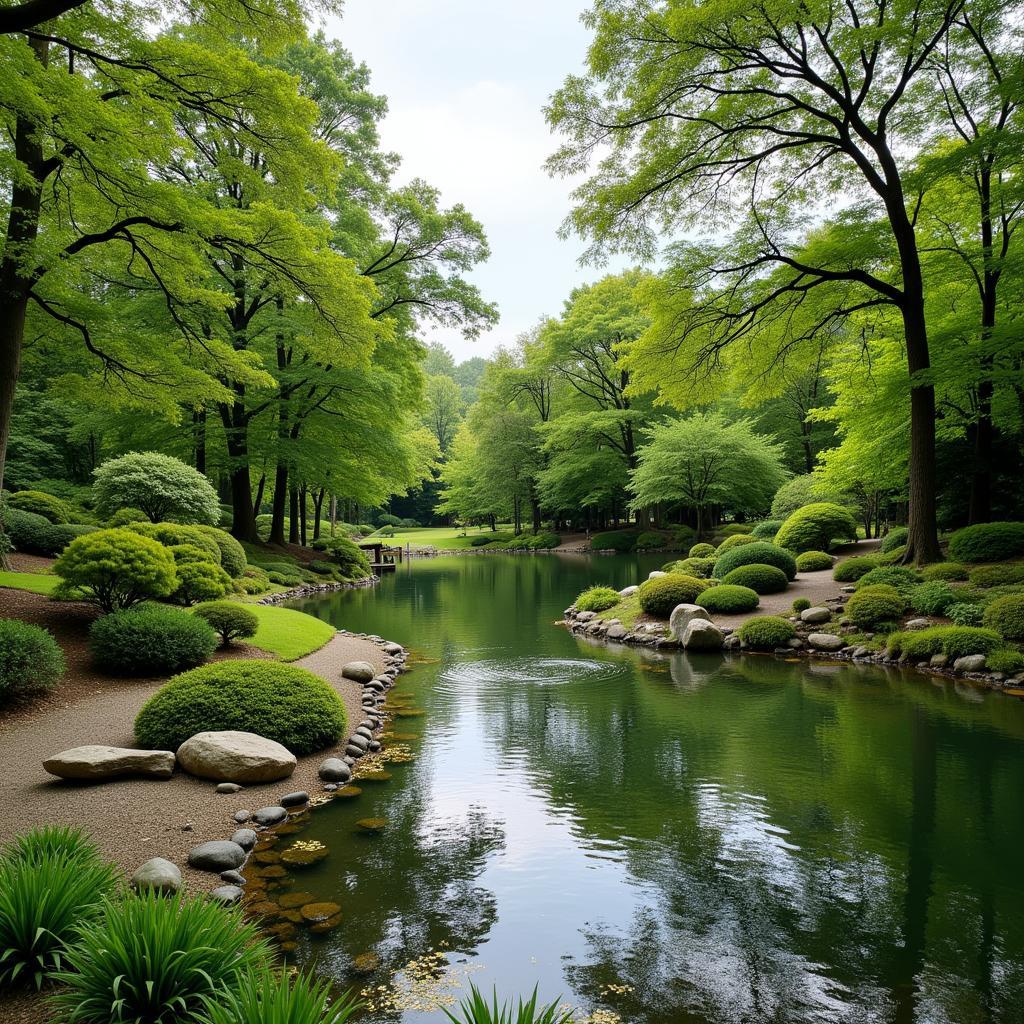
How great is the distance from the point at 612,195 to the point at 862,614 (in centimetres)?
996

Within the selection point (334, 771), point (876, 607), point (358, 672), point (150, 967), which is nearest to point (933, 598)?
point (876, 607)

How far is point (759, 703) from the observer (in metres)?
8.85

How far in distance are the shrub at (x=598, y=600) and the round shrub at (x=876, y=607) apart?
5.56 metres

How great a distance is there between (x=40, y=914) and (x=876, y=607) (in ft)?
40.5

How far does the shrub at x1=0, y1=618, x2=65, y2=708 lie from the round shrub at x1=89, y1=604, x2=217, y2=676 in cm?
84

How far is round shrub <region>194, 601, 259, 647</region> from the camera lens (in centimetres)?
941

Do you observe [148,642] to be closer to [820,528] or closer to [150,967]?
[150,967]

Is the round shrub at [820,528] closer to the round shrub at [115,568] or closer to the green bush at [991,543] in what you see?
the green bush at [991,543]

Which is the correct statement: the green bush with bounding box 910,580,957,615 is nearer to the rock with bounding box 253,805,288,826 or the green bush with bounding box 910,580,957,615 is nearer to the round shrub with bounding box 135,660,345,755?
the round shrub with bounding box 135,660,345,755

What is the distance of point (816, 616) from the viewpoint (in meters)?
12.5

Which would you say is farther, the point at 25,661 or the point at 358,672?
the point at 358,672

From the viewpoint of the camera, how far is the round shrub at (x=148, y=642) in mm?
8336

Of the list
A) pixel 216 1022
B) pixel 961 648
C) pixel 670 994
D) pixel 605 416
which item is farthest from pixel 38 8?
pixel 605 416

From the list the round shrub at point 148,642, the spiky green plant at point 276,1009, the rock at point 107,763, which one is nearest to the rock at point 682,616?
the round shrub at point 148,642
